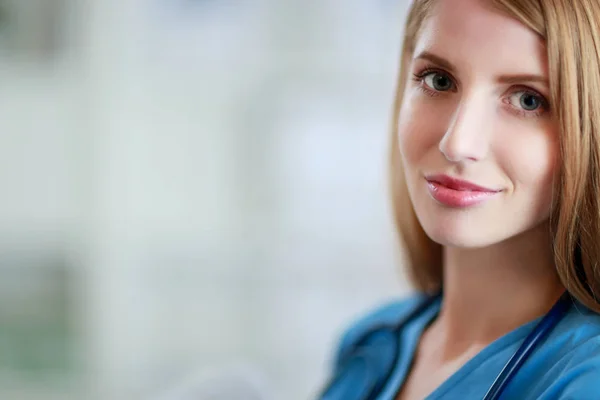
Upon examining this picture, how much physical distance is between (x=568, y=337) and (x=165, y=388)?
1827 millimetres

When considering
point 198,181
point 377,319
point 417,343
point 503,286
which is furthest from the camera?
point 198,181

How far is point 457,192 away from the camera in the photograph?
2.39 ft

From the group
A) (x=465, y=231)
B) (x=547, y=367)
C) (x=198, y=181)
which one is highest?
(x=465, y=231)

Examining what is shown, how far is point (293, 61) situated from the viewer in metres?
2.21

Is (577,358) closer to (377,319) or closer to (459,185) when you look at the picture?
(459,185)

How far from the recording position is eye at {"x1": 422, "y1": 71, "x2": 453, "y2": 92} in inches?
29.7

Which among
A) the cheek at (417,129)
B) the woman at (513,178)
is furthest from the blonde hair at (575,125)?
the cheek at (417,129)

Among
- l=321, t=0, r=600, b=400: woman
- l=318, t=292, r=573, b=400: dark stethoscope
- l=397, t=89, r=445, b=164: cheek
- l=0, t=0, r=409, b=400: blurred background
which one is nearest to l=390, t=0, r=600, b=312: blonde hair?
l=321, t=0, r=600, b=400: woman

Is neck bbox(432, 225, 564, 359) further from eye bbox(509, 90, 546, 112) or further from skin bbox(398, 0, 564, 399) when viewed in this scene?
eye bbox(509, 90, 546, 112)

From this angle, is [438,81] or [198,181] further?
[198,181]

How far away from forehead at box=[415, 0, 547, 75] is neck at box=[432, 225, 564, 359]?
0.58ft

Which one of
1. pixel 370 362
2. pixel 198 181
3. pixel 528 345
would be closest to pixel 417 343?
pixel 370 362

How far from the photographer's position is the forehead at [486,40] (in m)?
0.69

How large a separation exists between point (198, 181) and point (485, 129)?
163 cm
